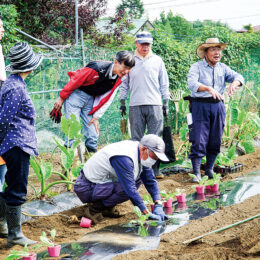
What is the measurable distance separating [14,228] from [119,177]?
997 mm

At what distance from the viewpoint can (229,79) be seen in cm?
573

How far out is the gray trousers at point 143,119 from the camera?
5.69 m

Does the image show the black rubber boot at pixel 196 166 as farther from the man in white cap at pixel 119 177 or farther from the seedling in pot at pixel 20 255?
the seedling in pot at pixel 20 255

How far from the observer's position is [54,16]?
14.6 m

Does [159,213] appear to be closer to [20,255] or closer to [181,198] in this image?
[181,198]

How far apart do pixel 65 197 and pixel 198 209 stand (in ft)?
4.86

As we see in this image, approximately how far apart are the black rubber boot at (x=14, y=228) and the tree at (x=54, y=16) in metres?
11.5

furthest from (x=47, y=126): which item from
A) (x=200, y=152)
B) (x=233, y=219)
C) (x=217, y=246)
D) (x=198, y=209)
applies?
(x=217, y=246)

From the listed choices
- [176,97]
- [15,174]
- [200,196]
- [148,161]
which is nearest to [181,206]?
[200,196]

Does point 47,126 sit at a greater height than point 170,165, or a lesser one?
greater

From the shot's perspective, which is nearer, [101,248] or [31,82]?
[101,248]

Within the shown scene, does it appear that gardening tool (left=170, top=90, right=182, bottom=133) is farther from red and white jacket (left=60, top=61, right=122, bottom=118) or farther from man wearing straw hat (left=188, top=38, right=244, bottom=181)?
red and white jacket (left=60, top=61, right=122, bottom=118)

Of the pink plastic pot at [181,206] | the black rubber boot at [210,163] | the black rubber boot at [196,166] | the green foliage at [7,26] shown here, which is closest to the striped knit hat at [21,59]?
the pink plastic pot at [181,206]

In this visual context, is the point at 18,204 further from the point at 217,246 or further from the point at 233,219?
the point at 233,219
